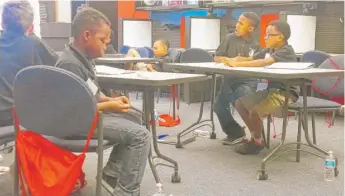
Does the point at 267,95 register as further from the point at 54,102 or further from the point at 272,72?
the point at 54,102

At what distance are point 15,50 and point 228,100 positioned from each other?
5.70 ft

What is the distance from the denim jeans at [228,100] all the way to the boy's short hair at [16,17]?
1.63 metres

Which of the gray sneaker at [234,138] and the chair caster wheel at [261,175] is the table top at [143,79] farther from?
the gray sneaker at [234,138]

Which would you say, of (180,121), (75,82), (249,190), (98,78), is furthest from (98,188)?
(180,121)

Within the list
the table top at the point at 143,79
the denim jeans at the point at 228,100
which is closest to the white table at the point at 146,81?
the table top at the point at 143,79

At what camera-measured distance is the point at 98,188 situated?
5.70 ft

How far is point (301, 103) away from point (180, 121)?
1.66m

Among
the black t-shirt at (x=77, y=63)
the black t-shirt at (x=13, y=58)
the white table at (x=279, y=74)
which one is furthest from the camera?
the white table at (x=279, y=74)

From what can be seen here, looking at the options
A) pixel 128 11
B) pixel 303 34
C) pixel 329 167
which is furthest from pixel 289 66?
pixel 128 11

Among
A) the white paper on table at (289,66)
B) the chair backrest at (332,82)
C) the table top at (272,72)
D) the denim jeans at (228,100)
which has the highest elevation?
the white paper on table at (289,66)

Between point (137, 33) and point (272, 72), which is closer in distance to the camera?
point (272, 72)

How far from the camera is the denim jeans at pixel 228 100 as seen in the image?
11.0 feet

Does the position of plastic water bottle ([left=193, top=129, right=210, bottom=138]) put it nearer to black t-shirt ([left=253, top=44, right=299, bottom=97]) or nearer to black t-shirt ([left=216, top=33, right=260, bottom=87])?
black t-shirt ([left=216, top=33, right=260, bottom=87])

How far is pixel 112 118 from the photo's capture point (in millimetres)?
1984
